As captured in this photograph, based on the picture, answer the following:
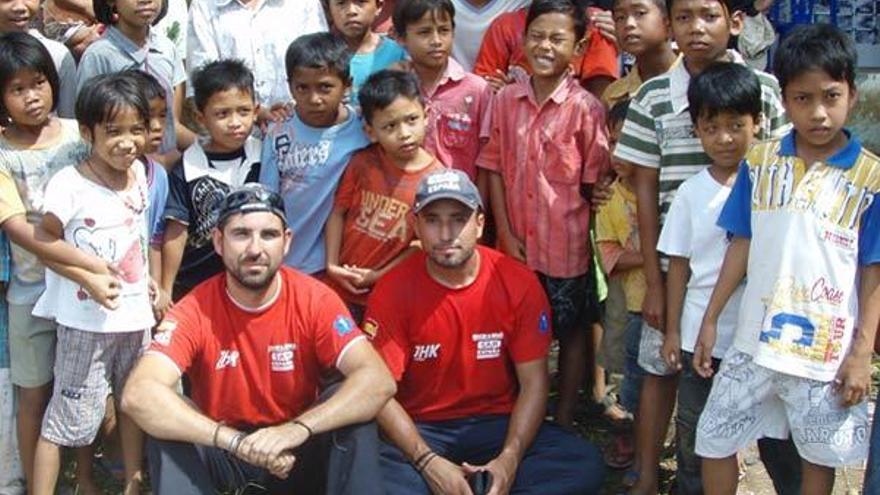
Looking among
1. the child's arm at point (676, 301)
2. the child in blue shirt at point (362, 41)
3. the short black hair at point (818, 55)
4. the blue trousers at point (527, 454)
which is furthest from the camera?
the child in blue shirt at point (362, 41)

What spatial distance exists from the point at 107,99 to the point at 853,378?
8.95ft

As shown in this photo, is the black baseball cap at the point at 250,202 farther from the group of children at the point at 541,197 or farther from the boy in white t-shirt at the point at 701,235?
the boy in white t-shirt at the point at 701,235

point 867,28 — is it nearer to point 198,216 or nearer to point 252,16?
point 252,16

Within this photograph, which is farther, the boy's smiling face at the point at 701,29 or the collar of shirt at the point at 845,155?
the boy's smiling face at the point at 701,29

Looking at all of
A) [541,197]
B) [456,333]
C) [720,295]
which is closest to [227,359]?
[456,333]

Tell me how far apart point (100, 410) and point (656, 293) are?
83.8 inches

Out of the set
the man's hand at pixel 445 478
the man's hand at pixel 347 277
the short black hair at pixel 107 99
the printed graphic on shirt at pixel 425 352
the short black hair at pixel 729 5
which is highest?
the short black hair at pixel 729 5

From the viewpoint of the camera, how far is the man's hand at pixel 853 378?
11.7 feet

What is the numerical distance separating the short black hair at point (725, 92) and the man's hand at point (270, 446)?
1786 mm

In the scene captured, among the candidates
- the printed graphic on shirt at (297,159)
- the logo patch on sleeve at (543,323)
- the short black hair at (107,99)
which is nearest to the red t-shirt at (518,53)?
the printed graphic on shirt at (297,159)

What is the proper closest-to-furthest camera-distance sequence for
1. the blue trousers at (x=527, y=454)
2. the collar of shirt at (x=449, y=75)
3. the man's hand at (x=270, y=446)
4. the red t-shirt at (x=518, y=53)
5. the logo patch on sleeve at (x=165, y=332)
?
1. the man's hand at (x=270, y=446)
2. the logo patch on sleeve at (x=165, y=332)
3. the blue trousers at (x=527, y=454)
4. the collar of shirt at (x=449, y=75)
5. the red t-shirt at (x=518, y=53)

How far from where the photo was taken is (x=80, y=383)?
4176 mm

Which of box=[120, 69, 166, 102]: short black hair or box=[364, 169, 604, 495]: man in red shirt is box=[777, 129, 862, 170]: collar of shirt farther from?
box=[120, 69, 166, 102]: short black hair

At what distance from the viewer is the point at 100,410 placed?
4.25m
